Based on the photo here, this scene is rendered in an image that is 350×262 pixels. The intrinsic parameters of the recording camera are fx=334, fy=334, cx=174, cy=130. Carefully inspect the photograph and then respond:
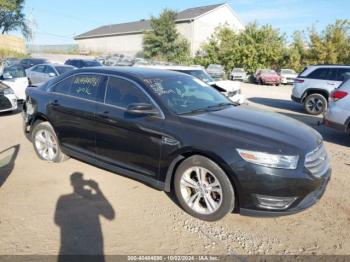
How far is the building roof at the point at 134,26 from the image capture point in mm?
46938

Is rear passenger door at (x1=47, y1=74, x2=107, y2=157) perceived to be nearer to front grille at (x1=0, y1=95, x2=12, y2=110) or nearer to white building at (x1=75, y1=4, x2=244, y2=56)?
front grille at (x1=0, y1=95, x2=12, y2=110)

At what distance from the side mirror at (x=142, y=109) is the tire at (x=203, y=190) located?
73 centimetres

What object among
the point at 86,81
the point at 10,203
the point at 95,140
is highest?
the point at 86,81

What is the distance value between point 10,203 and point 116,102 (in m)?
1.82

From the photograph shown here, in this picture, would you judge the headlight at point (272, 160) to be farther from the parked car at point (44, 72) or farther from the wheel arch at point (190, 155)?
the parked car at point (44, 72)

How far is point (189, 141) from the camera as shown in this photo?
375 cm

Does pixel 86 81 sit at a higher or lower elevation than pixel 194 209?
higher

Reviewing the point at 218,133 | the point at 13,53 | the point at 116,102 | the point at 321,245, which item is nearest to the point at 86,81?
the point at 116,102

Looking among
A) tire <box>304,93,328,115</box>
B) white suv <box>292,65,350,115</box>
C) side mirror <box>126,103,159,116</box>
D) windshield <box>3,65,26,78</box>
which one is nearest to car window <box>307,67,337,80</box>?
white suv <box>292,65,350,115</box>

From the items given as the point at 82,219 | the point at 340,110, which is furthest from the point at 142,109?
the point at 340,110

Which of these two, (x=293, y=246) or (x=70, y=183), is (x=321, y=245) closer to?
(x=293, y=246)

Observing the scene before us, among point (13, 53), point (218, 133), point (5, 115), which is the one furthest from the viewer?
point (13, 53)

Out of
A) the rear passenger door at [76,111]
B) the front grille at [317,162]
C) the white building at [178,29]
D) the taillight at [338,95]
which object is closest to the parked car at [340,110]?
the taillight at [338,95]

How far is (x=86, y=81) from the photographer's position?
5.05 m
